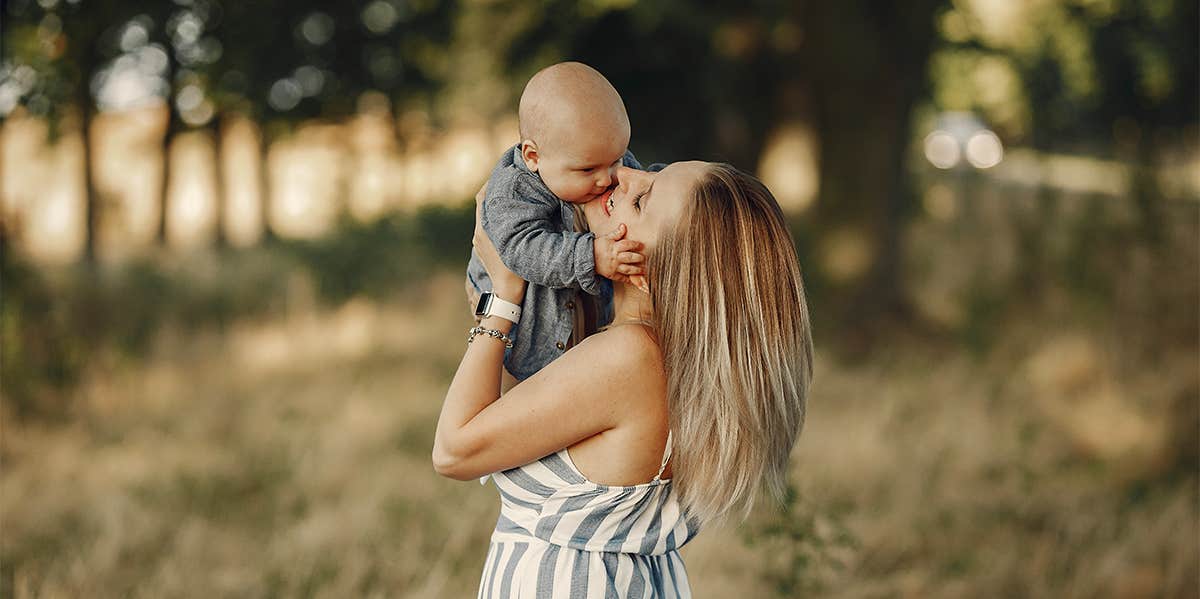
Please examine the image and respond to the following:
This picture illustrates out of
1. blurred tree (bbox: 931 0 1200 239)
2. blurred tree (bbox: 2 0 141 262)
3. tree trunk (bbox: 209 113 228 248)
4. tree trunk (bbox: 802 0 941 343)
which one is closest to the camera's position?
blurred tree (bbox: 2 0 141 262)

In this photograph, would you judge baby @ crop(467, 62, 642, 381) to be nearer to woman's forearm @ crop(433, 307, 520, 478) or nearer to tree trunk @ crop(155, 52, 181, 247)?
woman's forearm @ crop(433, 307, 520, 478)

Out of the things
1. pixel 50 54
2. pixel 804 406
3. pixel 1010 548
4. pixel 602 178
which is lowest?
pixel 1010 548

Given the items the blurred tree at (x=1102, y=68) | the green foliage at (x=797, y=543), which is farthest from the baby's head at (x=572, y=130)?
the blurred tree at (x=1102, y=68)

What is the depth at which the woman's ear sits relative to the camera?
6.69 feet

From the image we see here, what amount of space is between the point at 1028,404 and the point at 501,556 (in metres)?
6.05

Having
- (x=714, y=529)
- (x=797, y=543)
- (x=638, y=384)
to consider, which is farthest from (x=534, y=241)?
(x=714, y=529)

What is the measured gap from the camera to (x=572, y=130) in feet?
6.52

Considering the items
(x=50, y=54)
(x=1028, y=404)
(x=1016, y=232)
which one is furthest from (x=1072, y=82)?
(x=50, y=54)

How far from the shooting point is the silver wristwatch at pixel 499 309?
211 cm

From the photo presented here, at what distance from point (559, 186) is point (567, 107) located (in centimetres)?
14

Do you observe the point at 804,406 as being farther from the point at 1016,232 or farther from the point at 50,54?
the point at 1016,232

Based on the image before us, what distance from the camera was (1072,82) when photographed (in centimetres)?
1853

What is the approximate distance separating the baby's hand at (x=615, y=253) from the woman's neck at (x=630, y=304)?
5.6 inches

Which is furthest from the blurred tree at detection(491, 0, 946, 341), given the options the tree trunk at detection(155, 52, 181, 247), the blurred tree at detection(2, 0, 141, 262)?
the blurred tree at detection(2, 0, 141, 262)
